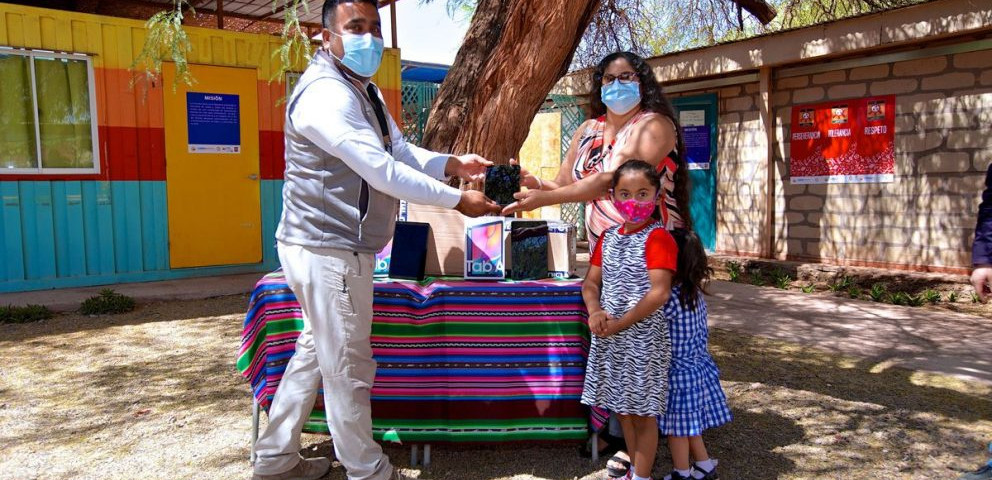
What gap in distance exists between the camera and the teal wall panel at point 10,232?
746 cm

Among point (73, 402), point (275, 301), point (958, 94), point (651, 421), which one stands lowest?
point (73, 402)

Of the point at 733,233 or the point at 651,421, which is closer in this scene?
the point at 651,421

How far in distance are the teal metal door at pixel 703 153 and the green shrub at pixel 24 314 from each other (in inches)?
302

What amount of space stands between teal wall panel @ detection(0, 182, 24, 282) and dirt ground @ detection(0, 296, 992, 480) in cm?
208

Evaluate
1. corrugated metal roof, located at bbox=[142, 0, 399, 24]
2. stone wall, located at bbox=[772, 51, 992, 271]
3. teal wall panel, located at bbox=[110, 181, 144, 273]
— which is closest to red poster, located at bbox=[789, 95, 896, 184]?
stone wall, located at bbox=[772, 51, 992, 271]

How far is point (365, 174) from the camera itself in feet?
8.64

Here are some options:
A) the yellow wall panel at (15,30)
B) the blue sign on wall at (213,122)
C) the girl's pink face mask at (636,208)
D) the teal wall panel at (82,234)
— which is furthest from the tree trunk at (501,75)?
the yellow wall panel at (15,30)

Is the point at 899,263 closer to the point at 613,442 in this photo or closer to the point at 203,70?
the point at 613,442

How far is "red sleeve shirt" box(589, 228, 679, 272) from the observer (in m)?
2.84

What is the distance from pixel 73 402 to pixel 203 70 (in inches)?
199

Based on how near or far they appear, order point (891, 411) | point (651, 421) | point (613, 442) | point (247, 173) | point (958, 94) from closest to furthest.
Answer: point (651, 421), point (613, 442), point (891, 411), point (958, 94), point (247, 173)

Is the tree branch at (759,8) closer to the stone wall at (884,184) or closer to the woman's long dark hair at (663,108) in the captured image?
the stone wall at (884,184)

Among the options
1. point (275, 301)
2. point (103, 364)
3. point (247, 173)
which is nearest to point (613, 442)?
point (275, 301)

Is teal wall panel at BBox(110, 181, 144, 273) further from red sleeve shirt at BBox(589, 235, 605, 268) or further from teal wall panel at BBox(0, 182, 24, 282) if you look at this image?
red sleeve shirt at BBox(589, 235, 605, 268)
